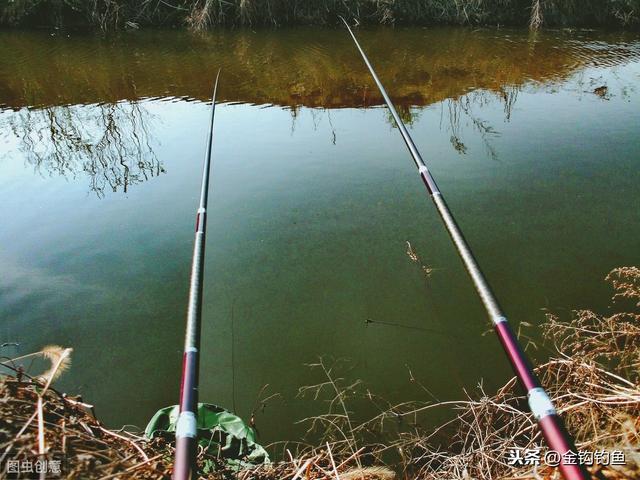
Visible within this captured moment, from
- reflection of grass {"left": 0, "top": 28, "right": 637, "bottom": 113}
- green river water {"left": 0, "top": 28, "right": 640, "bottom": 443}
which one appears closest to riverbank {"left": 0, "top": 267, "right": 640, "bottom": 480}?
green river water {"left": 0, "top": 28, "right": 640, "bottom": 443}

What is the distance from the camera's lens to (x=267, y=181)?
134 inches

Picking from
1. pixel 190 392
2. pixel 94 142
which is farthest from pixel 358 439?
pixel 94 142

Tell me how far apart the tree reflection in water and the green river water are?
0.02m

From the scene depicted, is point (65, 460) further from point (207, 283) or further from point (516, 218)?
point (516, 218)

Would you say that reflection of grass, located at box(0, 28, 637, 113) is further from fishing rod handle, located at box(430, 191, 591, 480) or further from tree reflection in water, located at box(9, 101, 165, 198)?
fishing rod handle, located at box(430, 191, 591, 480)

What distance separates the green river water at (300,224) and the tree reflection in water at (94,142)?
2cm

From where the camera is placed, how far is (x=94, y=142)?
4098 mm

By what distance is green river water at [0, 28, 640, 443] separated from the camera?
2078 millimetres

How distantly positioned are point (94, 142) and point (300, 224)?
220 centimetres

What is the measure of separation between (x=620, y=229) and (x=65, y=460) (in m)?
2.85

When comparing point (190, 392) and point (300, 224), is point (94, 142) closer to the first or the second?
point (300, 224)

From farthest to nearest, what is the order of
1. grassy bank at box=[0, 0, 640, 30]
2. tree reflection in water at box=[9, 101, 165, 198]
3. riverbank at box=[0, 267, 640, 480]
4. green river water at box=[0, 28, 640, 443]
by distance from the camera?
grassy bank at box=[0, 0, 640, 30]
tree reflection in water at box=[9, 101, 165, 198]
green river water at box=[0, 28, 640, 443]
riverbank at box=[0, 267, 640, 480]

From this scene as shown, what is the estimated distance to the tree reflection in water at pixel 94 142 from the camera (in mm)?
3594

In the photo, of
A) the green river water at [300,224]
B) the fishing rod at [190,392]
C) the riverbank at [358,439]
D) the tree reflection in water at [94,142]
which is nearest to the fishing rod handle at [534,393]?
the riverbank at [358,439]
